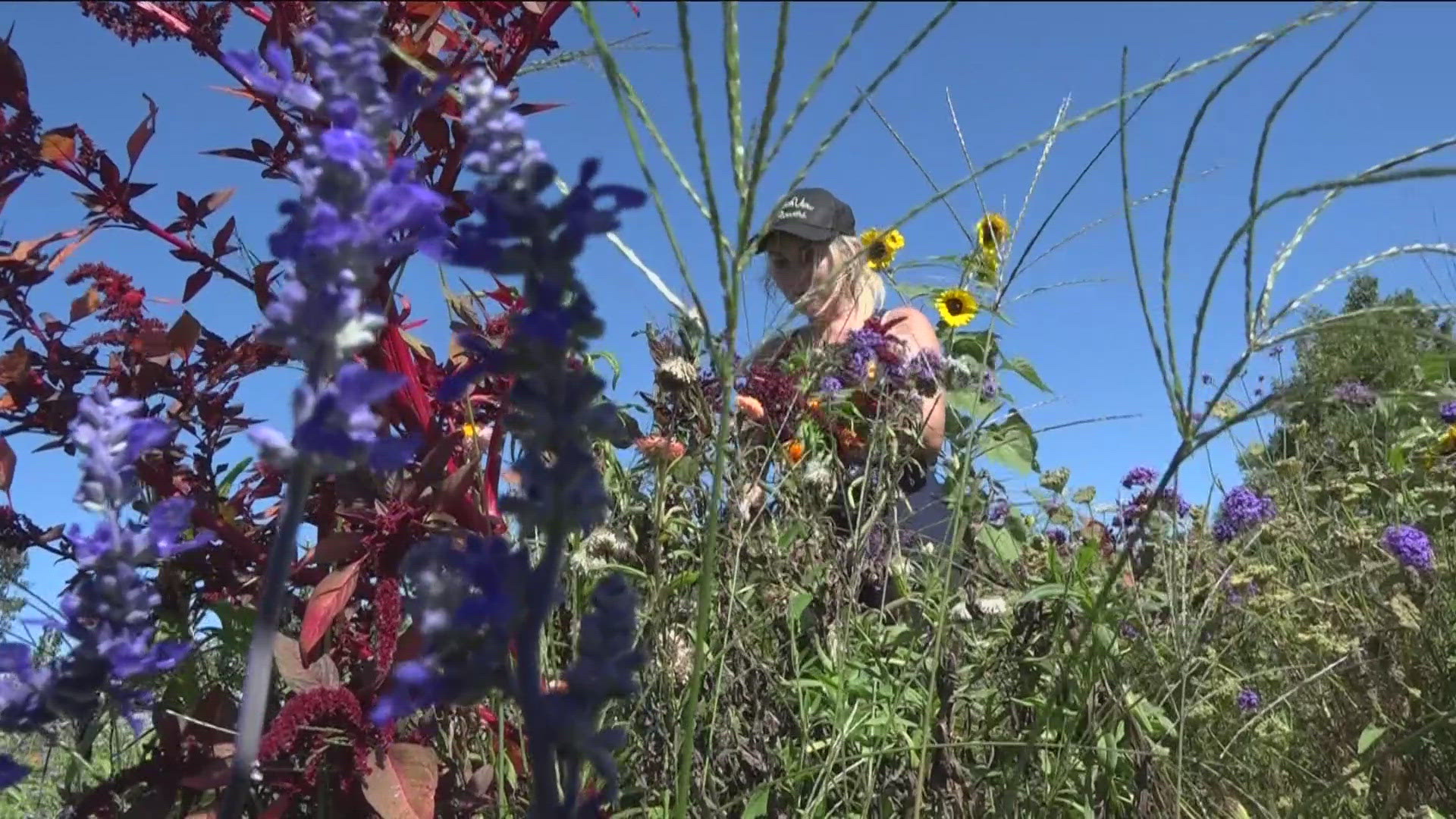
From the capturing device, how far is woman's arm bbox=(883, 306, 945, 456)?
2344 millimetres

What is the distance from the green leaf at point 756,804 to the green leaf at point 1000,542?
0.87 m

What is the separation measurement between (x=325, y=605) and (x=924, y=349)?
1.45m

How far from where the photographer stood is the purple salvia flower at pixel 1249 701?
2.37m

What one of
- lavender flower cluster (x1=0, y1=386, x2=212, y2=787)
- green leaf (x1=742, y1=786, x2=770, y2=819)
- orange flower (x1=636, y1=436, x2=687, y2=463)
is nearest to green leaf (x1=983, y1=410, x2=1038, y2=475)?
orange flower (x1=636, y1=436, x2=687, y2=463)

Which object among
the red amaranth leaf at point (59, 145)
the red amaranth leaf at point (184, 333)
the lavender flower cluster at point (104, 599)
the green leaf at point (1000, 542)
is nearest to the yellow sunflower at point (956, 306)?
the green leaf at point (1000, 542)

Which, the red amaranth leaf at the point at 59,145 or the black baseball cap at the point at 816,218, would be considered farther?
the black baseball cap at the point at 816,218

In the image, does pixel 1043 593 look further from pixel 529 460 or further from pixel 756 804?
pixel 529 460

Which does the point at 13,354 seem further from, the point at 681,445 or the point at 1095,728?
the point at 1095,728

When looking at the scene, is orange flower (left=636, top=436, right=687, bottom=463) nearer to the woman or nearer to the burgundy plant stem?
the burgundy plant stem

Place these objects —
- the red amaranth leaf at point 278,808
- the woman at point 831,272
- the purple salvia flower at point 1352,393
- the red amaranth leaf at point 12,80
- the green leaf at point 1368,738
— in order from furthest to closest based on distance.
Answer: the woman at point 831,272
the green leaf at point 1368,738
the red amaranth leaf at point 12,80
the red amaranth leaf at point 278,808
the purple salvia flower at point 1352,393

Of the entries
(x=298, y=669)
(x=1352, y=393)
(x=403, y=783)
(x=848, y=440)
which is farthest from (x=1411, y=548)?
(x=298, y=669)

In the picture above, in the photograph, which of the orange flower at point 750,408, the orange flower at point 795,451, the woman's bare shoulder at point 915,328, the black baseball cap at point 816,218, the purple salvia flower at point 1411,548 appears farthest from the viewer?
the black baseball cap at point 816,218

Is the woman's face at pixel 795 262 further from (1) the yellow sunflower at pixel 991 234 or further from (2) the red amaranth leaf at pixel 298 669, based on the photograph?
(2) the red amaranth leaf at pixel 298 669

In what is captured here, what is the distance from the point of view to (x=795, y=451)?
7.73ft
